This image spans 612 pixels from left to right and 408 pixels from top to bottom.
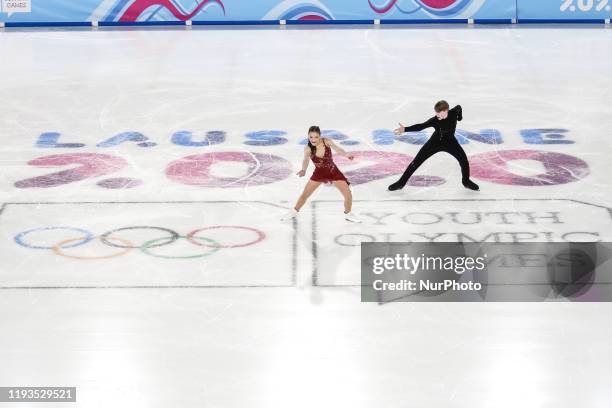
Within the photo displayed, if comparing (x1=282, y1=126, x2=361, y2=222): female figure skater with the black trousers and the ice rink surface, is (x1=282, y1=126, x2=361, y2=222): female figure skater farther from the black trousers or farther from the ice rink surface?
the black trousers

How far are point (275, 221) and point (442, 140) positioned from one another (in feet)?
6.65

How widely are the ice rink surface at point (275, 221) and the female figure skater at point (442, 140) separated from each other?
228mm

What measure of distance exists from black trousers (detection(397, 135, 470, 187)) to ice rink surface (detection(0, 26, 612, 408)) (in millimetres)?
232

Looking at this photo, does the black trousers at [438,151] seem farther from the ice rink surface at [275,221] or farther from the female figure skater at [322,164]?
the female figure skater at [322,164]

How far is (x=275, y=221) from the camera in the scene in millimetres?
10547

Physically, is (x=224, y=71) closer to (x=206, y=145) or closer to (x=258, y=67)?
(x=258, y=67)

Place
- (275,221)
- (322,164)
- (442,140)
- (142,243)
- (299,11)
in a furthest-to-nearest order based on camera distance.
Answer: (299,11)
(442,140)
(275,221)
(322,164)
(142,243)
